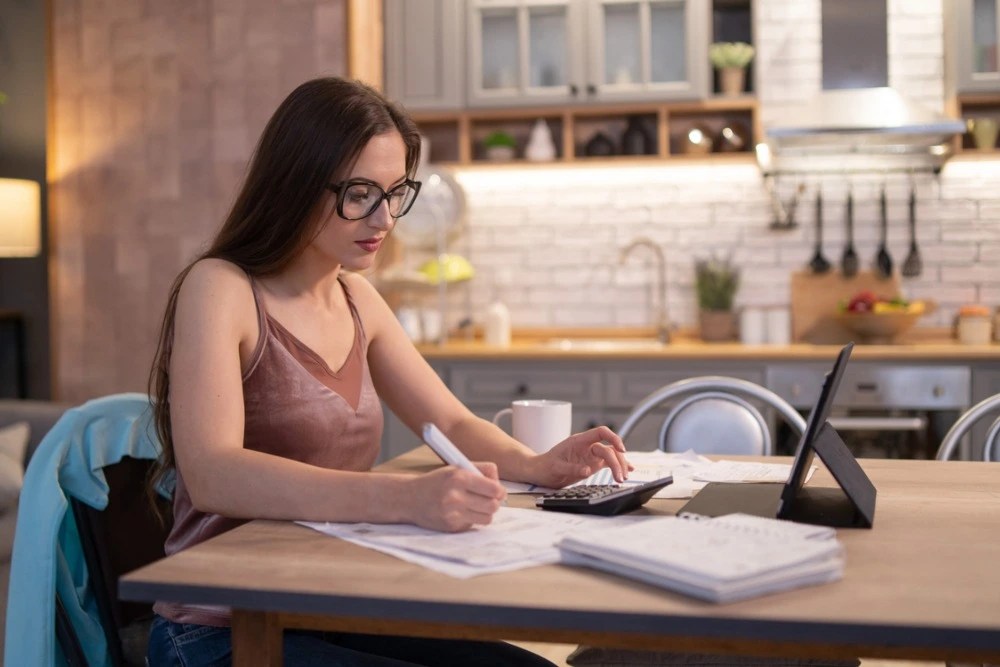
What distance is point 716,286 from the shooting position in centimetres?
441

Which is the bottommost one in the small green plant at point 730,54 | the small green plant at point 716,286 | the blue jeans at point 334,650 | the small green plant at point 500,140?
the blue jeans at point 334,650

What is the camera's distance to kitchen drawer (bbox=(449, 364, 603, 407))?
4016mm

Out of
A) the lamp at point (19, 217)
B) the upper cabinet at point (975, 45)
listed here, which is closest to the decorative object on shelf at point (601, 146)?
the upper cabinet at point (975, 45)

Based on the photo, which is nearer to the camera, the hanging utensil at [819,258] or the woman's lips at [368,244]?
the woman's lips at [368,244]

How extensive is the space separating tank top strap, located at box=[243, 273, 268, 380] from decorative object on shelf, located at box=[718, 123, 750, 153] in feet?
9.94

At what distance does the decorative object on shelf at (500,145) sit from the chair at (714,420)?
7.60ft

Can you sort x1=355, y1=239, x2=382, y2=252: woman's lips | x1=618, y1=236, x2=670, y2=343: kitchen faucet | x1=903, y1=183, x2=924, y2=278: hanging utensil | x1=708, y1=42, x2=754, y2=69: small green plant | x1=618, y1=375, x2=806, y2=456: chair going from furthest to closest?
x1=618, y1=236, x2=670, y2=343: kitchen faucet, x1=903, y1=183, x2=924, y2=278: hanging utensil, x1=708, y1=42, x2=754, y2=69: small green plant, x1=618, y1=375, x2=806, y2=456: chair, x1=355, y1=239, x2=382, y2=252: woman's lips

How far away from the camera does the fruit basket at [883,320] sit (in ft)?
13.2

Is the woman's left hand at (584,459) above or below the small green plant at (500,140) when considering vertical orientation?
below

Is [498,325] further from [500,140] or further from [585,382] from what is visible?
[500,140]

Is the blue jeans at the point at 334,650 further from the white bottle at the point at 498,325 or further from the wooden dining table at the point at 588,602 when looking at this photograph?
the white bottle at the point at 498,325

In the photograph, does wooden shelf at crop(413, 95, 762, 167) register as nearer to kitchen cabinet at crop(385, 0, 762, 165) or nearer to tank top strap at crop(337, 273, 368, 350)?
kitchen cabinet at crop(385, 0, 762, 165)

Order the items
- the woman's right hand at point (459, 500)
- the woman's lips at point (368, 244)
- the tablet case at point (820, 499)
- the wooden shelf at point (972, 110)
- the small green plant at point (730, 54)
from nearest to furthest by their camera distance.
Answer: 1. the woman's right hand at point (459, 500)
2. the tablet case at point (820, 499)
3. the woman's lips at point (368, 244)
4. the wooden shelf at point (972, 110)
5. the small green plant at point (730, 54)

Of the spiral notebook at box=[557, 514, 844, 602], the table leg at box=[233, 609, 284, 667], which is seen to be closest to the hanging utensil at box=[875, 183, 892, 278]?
the spiral notebook at box=[557, 514, 844, 602]
